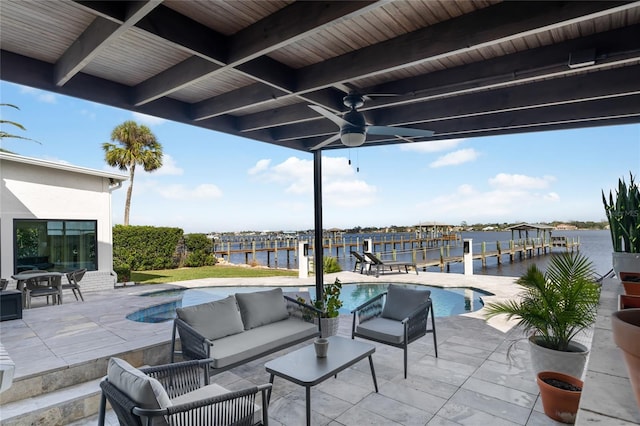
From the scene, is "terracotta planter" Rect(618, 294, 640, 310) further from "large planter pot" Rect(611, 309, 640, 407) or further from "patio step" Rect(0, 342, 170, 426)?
"patio step" Rect(0, 342, 170, 426)

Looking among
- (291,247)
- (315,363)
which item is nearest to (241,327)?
(315,363)

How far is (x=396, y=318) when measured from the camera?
424 cm

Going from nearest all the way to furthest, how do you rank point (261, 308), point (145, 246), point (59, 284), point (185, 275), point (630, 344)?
point (630, 344) < point (261, 308) < point (59, 284) < point (185, 275) < point (145, 246)

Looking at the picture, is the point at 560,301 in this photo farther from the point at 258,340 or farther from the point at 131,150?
the point at 131,150

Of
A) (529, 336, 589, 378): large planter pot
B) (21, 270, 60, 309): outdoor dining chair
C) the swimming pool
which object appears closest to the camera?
(529, 336, 589, 378): large planter pot

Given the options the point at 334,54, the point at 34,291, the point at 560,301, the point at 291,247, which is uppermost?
the point at 334,54

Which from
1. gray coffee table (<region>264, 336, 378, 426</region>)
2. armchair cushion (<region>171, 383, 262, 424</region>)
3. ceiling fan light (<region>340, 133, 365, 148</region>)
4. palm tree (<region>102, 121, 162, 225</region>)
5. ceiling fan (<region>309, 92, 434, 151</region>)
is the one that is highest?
palm tree (<region>102, 121, 162, 225</region>)


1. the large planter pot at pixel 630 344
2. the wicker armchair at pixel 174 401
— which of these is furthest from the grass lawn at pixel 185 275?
the large planter pot at pixel 630 344

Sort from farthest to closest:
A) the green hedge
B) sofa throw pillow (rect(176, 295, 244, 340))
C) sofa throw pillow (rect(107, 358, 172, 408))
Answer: the green hedge, sofa throw pillow (rect(176, 295, 244, 340)), sofa throw pillow (rect(107, 358, 172, 408))

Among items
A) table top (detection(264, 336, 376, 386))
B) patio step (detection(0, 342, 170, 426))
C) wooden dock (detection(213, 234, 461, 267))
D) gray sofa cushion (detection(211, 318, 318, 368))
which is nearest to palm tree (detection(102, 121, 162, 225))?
wooden dock (detection(213, 234, 461, 267))

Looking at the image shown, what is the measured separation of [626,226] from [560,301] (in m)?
1.83

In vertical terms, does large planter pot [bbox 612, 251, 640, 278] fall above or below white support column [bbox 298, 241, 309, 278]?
above

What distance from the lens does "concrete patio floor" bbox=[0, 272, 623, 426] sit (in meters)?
2.83

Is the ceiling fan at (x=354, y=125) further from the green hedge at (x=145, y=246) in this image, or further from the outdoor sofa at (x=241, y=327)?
the green hedge at (x=145, y=246)
